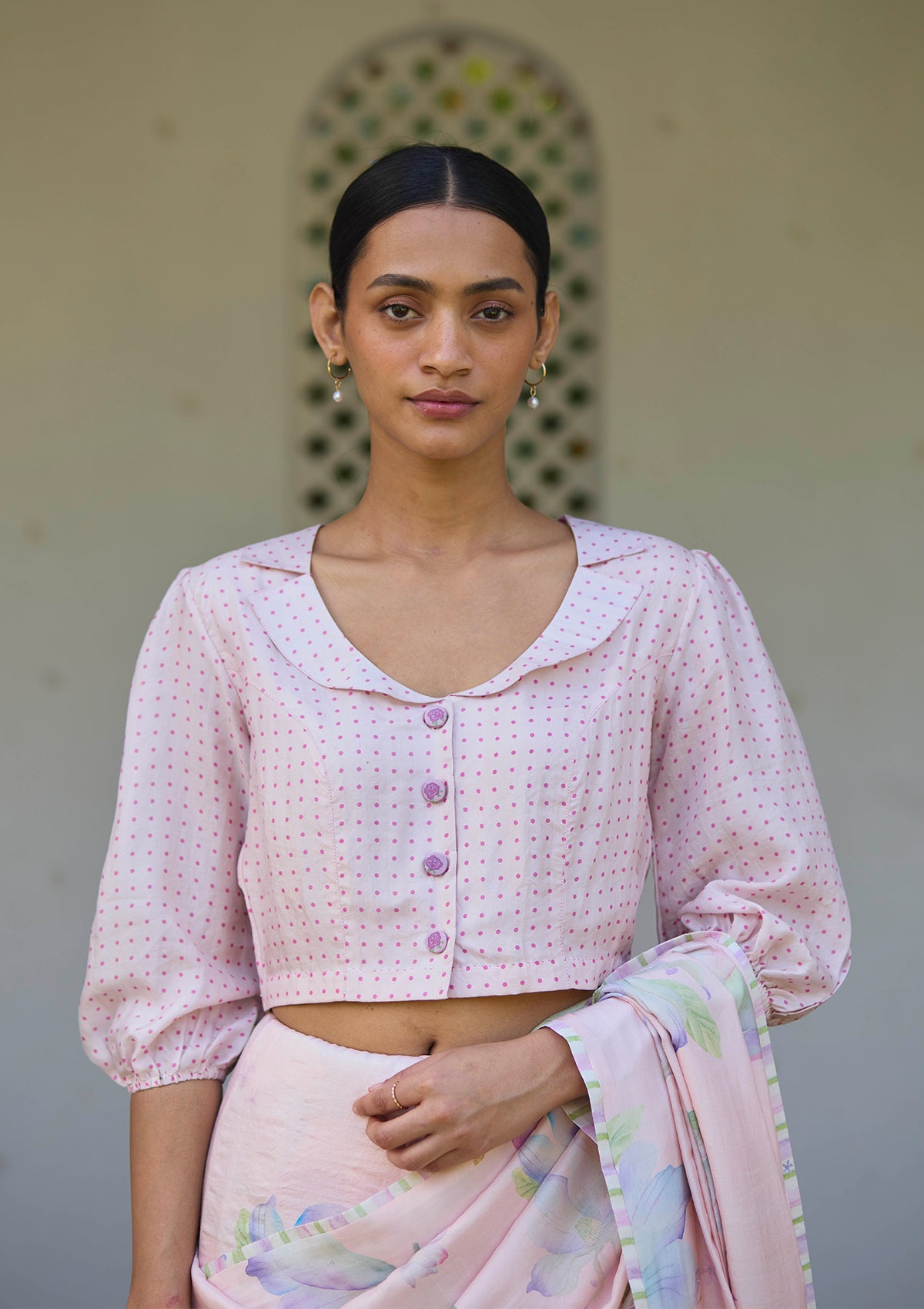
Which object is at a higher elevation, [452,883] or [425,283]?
[425,283]


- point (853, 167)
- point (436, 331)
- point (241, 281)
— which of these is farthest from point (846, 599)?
point (436, 331)

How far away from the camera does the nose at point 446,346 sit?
5.68 feet

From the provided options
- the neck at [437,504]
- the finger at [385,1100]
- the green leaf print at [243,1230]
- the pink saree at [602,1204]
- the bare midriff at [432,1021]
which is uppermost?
the neck at [437,504]

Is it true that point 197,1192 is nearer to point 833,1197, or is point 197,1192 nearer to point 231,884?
point 231,884

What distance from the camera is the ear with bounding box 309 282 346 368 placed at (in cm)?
192

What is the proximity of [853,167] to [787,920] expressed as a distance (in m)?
1.88

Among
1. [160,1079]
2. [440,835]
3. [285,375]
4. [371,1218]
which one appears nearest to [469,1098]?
[371,1218]

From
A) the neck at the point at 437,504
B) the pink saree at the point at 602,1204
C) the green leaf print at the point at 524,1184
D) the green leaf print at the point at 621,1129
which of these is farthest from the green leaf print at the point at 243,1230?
the neck at the point at 437,504

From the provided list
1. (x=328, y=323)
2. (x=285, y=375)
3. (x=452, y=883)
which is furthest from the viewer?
(x=285, y=375)

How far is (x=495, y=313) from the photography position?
180 centimetres

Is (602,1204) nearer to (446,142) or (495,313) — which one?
(495,313)

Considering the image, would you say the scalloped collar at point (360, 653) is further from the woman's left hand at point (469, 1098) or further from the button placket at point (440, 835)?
the woman's left hand at point (469, 1098)

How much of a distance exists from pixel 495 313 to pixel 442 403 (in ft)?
0.42

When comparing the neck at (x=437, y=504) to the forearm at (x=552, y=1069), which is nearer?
the forearm at (x=552, y=1069)
